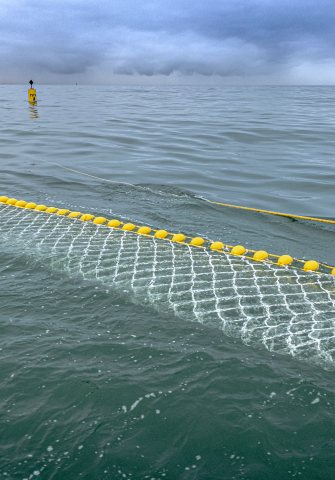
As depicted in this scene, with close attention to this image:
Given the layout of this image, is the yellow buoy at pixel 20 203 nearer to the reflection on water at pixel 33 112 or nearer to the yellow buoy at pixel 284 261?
the yellow buoy at pixel 284 261

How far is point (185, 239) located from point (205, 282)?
2.07m

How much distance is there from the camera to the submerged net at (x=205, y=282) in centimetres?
480

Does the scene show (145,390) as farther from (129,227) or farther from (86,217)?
(86,217)

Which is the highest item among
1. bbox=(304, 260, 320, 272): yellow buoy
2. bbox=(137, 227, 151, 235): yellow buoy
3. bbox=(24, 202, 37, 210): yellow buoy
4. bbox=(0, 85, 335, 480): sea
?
bbox=(24, 202, 37, 210): yellow buoy

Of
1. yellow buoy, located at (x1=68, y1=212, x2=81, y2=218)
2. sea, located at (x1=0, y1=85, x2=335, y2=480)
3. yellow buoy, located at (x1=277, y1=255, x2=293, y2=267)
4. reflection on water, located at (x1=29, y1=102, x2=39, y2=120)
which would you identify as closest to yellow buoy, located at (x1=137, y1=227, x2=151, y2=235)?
sea, located at (x1=0, y1=85, x2=335, y2=480)

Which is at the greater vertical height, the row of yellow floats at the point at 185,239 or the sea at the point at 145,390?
the row of yellow floats at the point at 185,239

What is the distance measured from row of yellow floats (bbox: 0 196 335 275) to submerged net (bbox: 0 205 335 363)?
0.20 metres

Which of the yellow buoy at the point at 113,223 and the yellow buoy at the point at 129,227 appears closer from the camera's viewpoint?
the yellow buoy at the point at 129,227

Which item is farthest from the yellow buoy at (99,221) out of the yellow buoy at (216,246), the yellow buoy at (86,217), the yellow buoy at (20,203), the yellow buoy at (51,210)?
the yellow buoy at (216,246)

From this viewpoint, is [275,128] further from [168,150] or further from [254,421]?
[254,421]

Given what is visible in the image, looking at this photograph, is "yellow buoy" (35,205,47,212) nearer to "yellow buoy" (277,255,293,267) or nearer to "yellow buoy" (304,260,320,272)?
"yellow buoy" (277,255,293,267)

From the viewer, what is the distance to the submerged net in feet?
15.7

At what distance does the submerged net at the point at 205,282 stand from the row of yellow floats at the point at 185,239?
0.20 m

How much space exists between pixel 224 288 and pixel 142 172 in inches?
332
